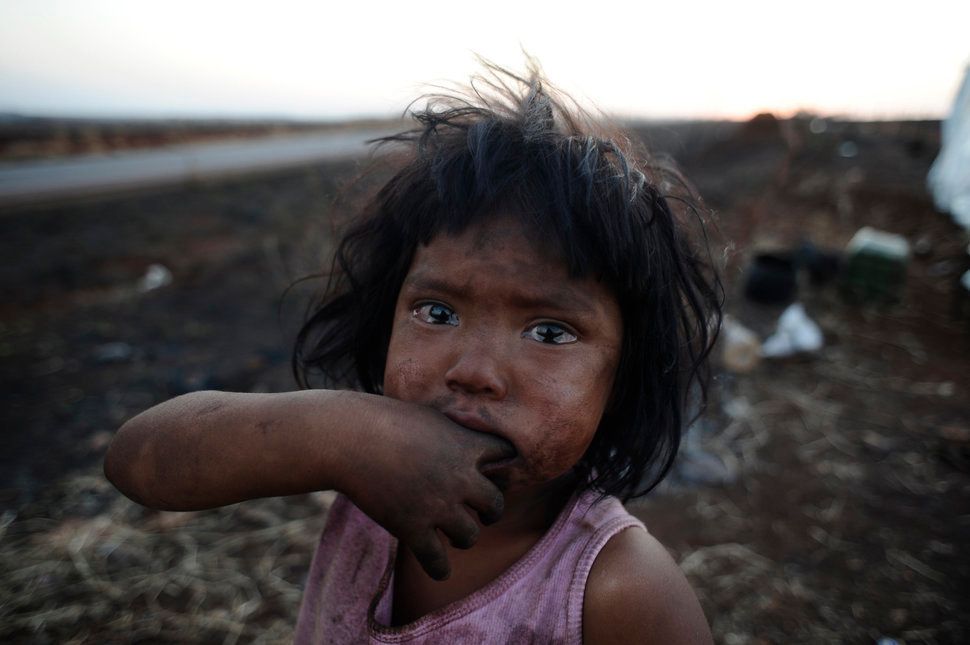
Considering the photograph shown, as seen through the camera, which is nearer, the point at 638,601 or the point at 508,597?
the point at 638,601

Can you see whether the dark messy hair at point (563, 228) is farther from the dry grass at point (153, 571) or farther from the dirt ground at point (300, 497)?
the dry grass at point (153, 571)

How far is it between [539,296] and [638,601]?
591mm

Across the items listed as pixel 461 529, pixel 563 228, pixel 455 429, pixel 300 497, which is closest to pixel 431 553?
pixel 461 529

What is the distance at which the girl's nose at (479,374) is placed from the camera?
1.06 m

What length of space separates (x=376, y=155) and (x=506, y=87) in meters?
0.45

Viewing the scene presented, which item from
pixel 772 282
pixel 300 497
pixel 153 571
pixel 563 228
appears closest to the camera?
pixel 563 228

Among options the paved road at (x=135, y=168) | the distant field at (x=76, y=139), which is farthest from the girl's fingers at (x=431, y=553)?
the distant field at (x=76, y=139)

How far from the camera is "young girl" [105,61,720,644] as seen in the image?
3.33 ft

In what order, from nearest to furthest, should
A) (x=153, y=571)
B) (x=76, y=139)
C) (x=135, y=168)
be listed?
1. (x=153, y=571)
2. (x=135, y=168)
3. (x=76, y=139)

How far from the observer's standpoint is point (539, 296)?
1.12m

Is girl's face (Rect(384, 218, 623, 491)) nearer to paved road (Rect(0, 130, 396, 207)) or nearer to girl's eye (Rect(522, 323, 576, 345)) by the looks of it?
girl's eye (Rect(522, 323, 576, 345))

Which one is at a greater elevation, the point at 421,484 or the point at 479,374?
the point at 479,374

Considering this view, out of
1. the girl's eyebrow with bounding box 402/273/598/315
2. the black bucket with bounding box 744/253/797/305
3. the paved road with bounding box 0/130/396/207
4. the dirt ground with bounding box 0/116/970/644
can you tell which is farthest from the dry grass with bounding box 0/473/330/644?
the black bucket with bounding box 744/253/797/305

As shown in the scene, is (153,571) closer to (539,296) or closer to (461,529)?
(461,529)
